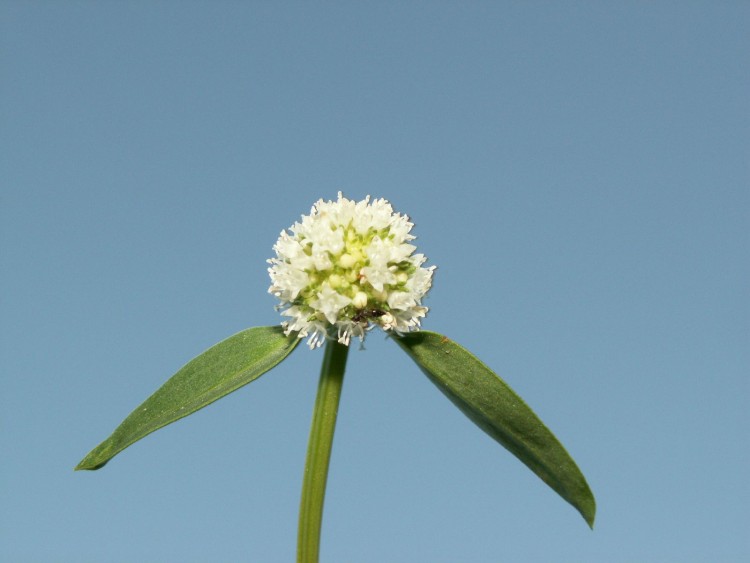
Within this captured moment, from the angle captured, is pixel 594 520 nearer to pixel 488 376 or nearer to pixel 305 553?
pixel 488 376

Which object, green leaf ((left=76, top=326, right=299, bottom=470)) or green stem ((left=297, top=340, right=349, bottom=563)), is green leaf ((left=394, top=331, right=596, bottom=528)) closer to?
green stem ((left=297, top=340, right=349, bottom=563))

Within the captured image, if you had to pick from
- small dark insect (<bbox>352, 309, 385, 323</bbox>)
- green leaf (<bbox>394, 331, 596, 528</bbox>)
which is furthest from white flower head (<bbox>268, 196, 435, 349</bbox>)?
green leaf (<bbox>394, 331, 596, 528</bbox>)

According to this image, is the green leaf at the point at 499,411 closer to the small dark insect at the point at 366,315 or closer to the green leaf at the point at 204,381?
the small dark insect at the point at 366,315

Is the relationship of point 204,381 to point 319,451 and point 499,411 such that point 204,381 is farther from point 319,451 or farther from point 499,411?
point 499,411

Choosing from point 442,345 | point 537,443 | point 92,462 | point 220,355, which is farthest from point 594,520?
point 92,462

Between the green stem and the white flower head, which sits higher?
the white flower head
